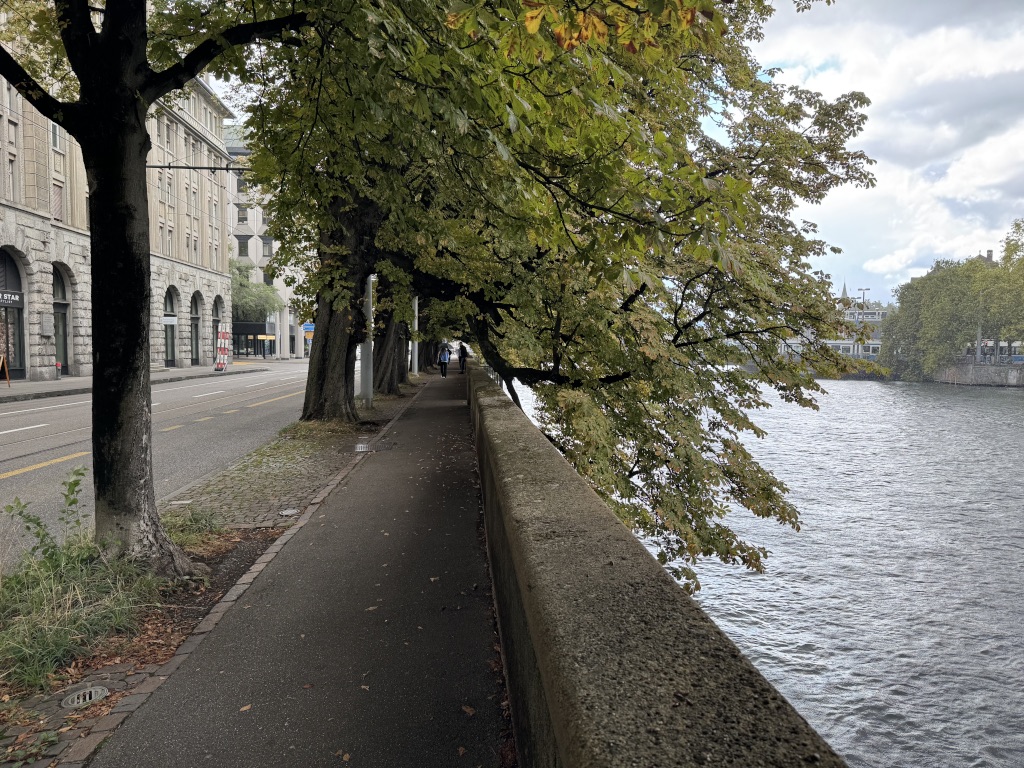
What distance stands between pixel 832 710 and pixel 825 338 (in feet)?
17.2

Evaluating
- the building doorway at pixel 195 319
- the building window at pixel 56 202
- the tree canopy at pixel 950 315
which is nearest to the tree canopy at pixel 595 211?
the building window at pixel 56 202

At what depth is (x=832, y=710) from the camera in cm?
1021

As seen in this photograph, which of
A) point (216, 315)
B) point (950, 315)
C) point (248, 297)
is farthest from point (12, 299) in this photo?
point (950, 315)

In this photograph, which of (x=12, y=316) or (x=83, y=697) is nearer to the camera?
(x=83, y=697)

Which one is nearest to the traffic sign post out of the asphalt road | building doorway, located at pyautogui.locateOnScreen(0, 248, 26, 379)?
building doorway, located at pyautogui.locateOnScreen(0, 248, 26, 379)

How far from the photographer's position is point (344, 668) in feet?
13.7

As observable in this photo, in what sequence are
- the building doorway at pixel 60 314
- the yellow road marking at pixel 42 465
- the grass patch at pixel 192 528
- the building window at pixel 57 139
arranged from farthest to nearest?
the building doorway at pixel 60 314 → the building window at pixel 57 139 → the yellow road marking at pixel 42 465 → the grass patch at pixel 192 528

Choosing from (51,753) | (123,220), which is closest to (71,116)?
(123,220)

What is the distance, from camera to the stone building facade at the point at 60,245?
29094 millimetres

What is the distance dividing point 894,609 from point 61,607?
13.8 metres

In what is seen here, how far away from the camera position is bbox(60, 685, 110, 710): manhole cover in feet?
12.5

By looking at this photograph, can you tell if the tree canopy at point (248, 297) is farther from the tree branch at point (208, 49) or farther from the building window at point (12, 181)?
the tree branch at point (208, 49)

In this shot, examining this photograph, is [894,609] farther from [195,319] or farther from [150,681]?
[195,319]

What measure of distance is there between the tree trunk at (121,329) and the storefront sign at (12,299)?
93.7 feet
